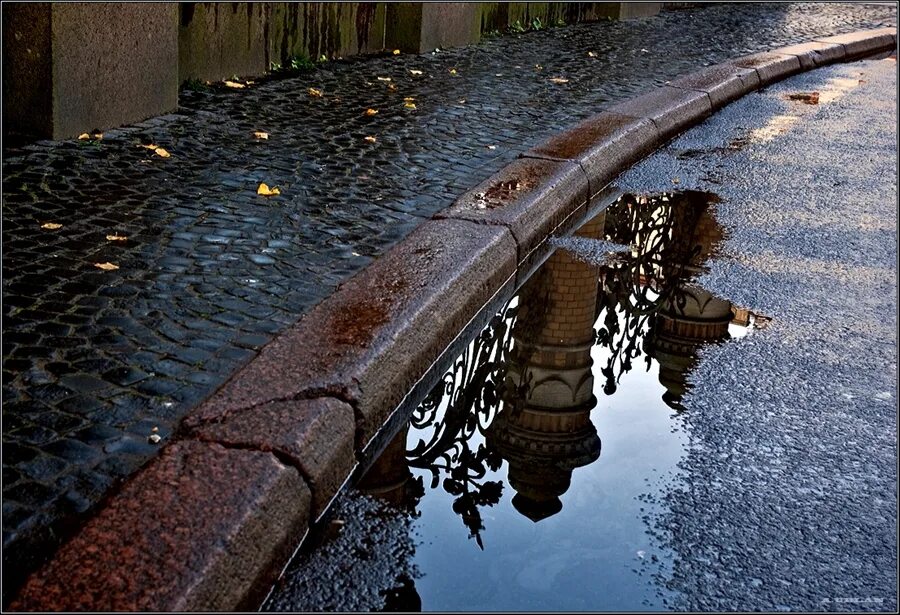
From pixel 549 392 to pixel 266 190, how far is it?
5.73 feet

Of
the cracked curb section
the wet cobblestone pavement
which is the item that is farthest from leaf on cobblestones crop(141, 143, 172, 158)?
the cracked curb section

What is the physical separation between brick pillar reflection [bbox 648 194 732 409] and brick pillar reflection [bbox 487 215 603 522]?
0.25m

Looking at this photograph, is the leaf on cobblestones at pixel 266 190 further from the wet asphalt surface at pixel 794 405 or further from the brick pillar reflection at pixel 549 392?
the wet asphalt surface at pixel 794 405

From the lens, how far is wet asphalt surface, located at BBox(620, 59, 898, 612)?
101 inches

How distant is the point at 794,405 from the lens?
3.40 meters

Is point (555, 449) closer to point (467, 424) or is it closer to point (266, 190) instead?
point (467, 424)

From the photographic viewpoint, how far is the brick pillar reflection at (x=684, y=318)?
368cm

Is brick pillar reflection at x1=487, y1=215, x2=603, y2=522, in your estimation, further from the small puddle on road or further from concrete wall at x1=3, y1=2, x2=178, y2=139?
concrete wall at x1=3, y1=2, x2=178, y2=139

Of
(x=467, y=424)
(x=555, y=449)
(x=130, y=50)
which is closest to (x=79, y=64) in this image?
(x=130, y=50)

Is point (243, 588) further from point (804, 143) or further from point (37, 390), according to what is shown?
point (804, 143)

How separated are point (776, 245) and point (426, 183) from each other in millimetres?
1584

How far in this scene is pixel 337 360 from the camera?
3049 millimetres

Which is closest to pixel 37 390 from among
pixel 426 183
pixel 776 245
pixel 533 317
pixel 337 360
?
pixel 337 360

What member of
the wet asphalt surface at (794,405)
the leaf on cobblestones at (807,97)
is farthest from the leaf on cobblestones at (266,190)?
the leaf on cobblestones at (807,97)
